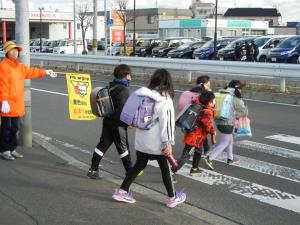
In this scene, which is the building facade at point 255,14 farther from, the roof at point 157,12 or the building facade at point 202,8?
the roof at point 157,12

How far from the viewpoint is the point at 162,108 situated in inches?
188

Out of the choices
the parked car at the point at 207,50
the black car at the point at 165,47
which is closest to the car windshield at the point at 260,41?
the parked car at the point at 207,50

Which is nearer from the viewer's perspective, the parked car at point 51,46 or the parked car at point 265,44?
the parked car at point 265,44

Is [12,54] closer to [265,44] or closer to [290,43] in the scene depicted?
[290,43]

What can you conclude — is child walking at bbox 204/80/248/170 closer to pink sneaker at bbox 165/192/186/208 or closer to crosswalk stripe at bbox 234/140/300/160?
crosswalk stripe at bbox 234/140/300/160

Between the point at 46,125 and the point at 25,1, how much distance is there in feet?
11.3

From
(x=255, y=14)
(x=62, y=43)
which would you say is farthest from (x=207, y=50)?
(x=255, y=14)

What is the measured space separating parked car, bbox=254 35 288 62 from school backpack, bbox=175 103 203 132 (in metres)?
21.3

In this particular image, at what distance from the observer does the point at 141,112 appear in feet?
15.9

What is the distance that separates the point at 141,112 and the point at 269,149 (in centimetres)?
386

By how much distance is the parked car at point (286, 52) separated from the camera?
952 inches

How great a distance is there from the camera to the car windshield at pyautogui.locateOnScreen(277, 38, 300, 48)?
24781 mm

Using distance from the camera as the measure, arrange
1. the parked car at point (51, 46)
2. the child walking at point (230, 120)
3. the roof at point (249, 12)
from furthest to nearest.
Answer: the roof at point (249, 12) < the parked car at point (51, 46) < the child walking at point (230, 120)

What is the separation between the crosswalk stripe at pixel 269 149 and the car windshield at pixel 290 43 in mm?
17474
